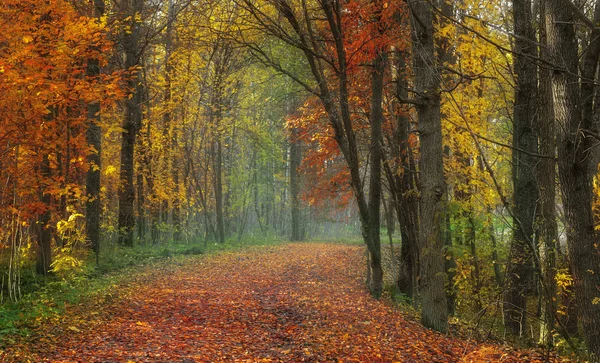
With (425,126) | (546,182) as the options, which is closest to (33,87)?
(425,126)

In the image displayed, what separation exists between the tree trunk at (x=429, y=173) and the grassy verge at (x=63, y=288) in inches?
250

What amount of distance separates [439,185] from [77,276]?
26.7 ft

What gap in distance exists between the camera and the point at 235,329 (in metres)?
8.03

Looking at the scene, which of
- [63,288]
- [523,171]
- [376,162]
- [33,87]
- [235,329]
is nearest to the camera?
[235,329]

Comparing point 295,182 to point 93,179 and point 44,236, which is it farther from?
point 44,236

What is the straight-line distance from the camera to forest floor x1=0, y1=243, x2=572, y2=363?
247 inches

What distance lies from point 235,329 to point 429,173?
14.4 feet

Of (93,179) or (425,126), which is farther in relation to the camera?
(93,179)

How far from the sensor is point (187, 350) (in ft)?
21.4

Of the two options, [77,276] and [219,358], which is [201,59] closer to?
[77,276]

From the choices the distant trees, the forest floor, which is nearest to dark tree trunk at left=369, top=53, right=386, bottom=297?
the distant trees

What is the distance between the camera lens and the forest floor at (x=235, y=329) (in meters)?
6.27

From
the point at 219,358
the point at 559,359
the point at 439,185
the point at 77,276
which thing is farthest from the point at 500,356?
the point at 77,276

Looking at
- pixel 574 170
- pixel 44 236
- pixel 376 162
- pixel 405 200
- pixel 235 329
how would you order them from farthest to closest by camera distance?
pixel 405 200, pixel 376 162, pixel 44 236, pixel 235 329, pixel 574 170
